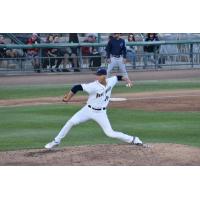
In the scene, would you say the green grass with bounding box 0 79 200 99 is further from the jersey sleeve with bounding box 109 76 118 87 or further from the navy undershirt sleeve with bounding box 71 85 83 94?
the navy undershirt sleeve with bounding box 71 85 83 94

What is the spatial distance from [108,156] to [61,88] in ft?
40.7

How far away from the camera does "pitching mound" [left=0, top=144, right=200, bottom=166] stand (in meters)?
11.3

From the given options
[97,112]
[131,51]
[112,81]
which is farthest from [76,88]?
[131,51]

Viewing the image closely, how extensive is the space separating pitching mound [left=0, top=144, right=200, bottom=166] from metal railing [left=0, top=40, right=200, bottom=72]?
14.2 meters

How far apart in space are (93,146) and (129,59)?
53.7 ft

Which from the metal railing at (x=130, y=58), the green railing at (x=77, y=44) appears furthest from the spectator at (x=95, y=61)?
the green railing at (x=77, y=44)

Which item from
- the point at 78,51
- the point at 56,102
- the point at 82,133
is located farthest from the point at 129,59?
the point at 82,133

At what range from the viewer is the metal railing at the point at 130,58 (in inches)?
1051

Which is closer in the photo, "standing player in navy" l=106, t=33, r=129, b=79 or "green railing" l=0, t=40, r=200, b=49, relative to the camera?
"standing player in navy" l=106, t=33, r=129, b=79

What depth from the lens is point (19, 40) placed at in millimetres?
28734

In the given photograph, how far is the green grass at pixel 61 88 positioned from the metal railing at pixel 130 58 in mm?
2401

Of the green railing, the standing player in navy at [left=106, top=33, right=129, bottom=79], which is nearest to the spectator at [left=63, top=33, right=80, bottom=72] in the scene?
the green railing

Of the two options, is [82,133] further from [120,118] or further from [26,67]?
[26,67]

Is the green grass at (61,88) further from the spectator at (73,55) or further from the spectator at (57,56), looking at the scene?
the spectator at (73,55)
